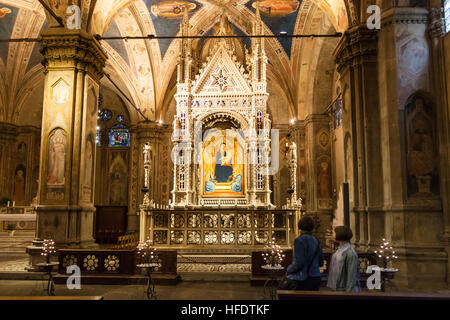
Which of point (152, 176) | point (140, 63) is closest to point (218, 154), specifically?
point (152, 176)

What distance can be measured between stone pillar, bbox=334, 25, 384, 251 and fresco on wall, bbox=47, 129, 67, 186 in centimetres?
744

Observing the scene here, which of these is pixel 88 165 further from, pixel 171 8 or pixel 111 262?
pixel 171 8

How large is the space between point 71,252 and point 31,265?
59.2 inches

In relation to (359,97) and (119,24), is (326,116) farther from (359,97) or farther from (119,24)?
(119,24)

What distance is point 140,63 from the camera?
18.0 m

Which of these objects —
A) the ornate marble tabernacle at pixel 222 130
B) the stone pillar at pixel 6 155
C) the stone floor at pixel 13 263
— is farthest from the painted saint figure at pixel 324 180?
the stone pillar at pixel 6 155

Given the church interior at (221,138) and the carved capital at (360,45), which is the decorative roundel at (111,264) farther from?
the carved capital at (360,45)

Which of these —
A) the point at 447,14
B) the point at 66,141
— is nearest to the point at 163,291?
the point at 66,141

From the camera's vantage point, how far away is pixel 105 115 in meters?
23.7

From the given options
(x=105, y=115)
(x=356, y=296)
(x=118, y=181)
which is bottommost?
(x=356, y=296)

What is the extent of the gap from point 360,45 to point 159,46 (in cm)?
1084

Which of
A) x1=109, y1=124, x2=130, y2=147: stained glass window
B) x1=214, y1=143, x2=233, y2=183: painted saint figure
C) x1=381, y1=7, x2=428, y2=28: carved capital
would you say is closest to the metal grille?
x1=214, y1=143, x2=233, y2=183: painted saint figure

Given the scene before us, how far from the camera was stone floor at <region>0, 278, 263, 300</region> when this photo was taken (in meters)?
7.00

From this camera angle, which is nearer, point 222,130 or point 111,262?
point 111,262
